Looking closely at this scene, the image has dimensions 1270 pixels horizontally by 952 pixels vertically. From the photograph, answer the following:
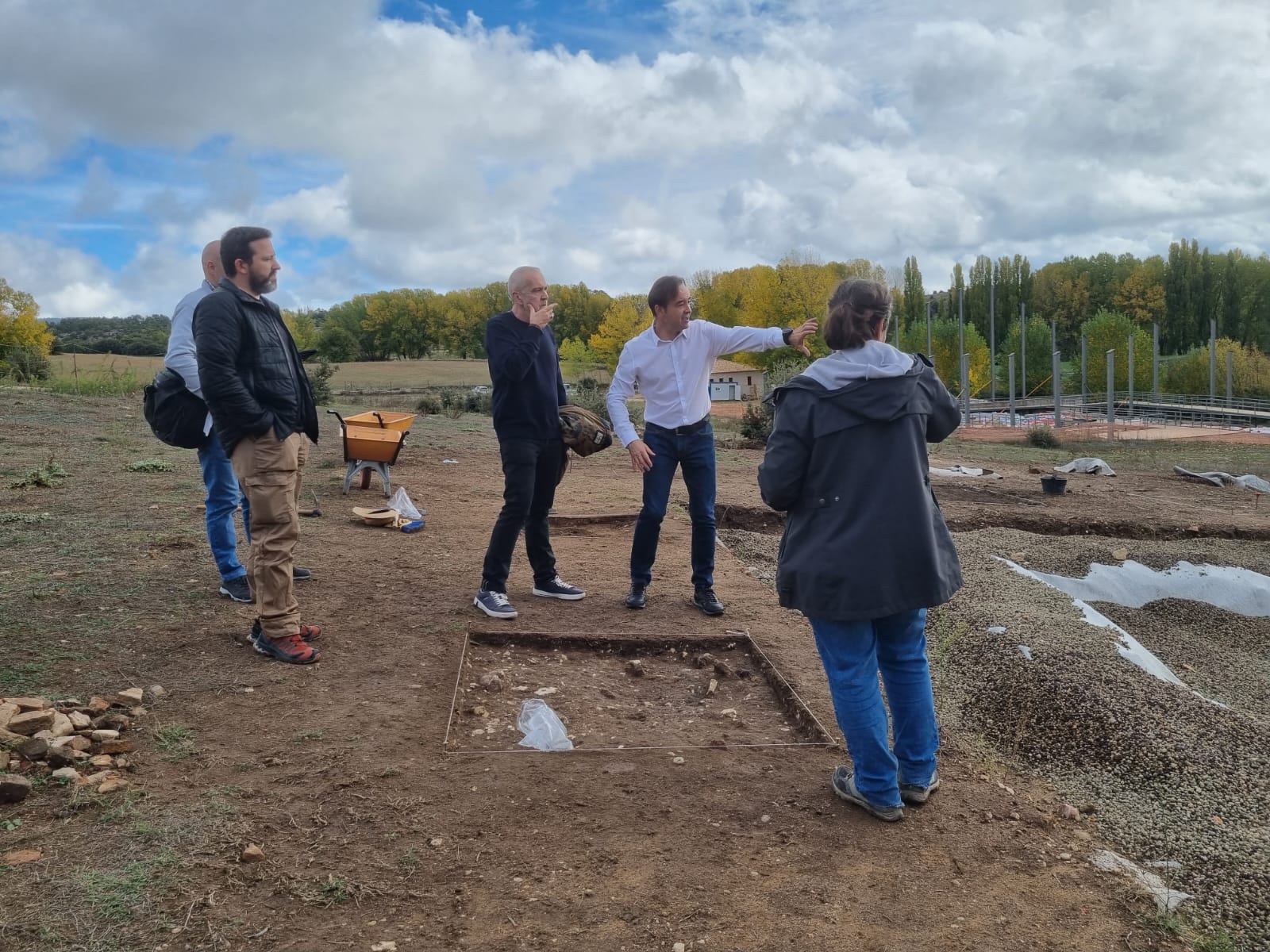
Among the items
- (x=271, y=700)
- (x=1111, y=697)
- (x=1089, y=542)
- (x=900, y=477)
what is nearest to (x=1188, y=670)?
(x=1111, y=697)

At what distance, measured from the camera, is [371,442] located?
9000 mm

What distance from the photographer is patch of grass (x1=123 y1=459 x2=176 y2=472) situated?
1025 centimetres

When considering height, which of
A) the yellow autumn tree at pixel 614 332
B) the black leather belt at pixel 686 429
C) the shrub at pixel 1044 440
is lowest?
the shrub at pixel 1044 440

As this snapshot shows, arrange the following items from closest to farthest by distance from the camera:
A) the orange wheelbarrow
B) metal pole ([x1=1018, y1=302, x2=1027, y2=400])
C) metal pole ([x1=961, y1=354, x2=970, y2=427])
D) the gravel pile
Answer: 1. the gravel pile
2. the orange wheelbarrow
3. metal pole ([x1=961, y1=354, x2=970, y2=427])
4. metal pole ([x1=1018, y1=302, x2=1027, y2=400])

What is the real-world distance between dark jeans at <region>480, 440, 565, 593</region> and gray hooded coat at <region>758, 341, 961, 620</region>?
230cm

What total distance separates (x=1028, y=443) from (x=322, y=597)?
24.5 meters

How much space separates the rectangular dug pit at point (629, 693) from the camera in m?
4.04

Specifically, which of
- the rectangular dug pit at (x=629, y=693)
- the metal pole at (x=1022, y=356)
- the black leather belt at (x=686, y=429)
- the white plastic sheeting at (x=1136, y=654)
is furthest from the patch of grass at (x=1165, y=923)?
the metal pole at (x=1022, y=356)

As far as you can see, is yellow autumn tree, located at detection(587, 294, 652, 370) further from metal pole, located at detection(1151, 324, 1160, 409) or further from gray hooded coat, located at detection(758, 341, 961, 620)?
gray hooded coat, located at detection(758, 341, 961, 620)

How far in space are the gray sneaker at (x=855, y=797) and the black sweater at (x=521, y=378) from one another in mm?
2615

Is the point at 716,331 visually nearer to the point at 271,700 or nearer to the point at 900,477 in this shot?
the point at 900,477

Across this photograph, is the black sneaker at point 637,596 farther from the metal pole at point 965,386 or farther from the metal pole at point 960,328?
the metal pole at point 960,328

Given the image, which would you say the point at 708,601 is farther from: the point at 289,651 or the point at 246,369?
the point at 246,369

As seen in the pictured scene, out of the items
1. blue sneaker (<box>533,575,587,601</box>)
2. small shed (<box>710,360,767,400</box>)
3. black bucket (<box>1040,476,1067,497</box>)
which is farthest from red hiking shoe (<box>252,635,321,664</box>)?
small shed (<box>710,360,767,400</box>)
